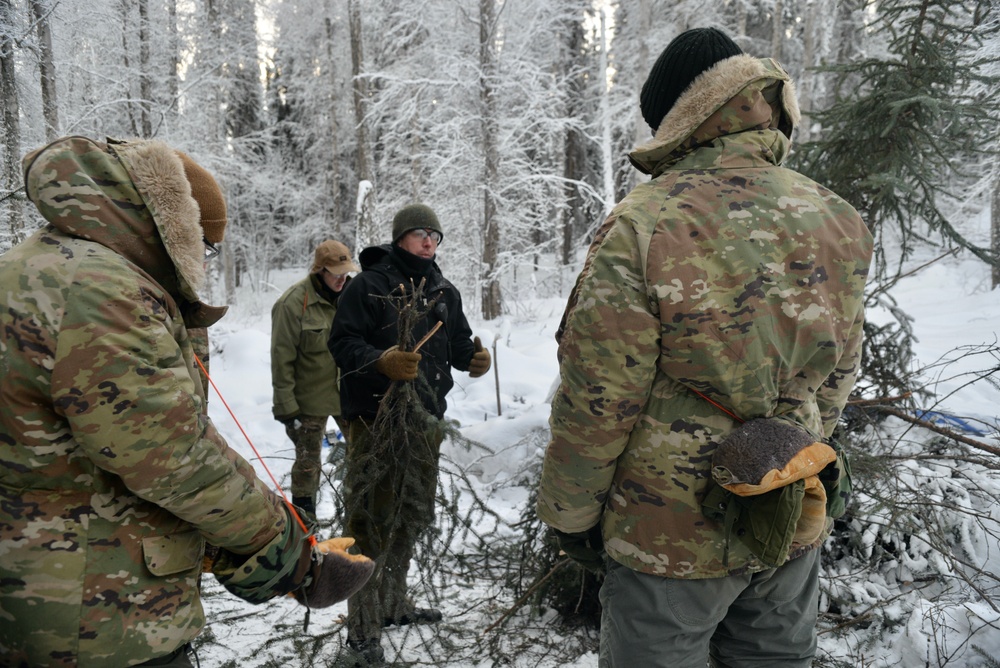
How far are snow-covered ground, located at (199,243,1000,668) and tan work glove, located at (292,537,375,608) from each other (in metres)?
1.21

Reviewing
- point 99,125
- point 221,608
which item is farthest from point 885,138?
point 99,125

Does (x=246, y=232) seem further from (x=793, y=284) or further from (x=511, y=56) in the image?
(x=793, y=284)

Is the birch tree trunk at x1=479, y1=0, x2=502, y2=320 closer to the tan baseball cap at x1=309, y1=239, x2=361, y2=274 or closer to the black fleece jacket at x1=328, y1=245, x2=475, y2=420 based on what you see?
the tan baseball cap at x1=309, y1=239, x2=361, y2=274

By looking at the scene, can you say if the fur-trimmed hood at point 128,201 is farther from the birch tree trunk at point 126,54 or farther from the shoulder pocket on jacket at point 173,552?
the birch tree trunk at point 126,54

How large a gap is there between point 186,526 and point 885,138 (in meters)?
4.31

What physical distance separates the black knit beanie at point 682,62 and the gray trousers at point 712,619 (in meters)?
1.38

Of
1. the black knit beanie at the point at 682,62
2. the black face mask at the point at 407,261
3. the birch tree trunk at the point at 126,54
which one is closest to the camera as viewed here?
the black knit beanie at the point at 682,62

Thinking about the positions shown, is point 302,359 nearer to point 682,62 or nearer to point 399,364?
point 399,364

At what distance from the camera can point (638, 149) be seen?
70.4 inches

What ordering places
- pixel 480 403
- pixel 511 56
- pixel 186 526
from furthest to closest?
pixel 511 56
pixel 480 403
pixel 186 526

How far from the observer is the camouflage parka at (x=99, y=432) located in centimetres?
133

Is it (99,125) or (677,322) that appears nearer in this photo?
(677,322)

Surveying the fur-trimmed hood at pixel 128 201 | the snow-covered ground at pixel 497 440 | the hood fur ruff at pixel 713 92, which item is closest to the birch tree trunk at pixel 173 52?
the snow-covered ground at pixel 497 440

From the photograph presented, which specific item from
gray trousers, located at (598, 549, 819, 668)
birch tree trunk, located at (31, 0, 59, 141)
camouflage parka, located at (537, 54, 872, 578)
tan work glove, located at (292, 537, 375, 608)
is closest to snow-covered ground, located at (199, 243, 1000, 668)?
tan work glove, located at (292, 537, 375, 608)
